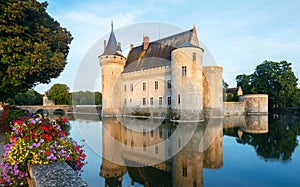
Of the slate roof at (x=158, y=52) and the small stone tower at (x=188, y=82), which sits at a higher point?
the slate roof at (x=158, y=52)

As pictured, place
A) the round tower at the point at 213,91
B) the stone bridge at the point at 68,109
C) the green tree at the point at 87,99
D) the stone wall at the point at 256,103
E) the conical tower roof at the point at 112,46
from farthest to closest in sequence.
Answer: the green tree at the point at 87,99
the stone bridge at the point at 68,109
the stone wall at the point at 256,103
the conical tower roof at the point at 112,46
the round tower at the point at 213,91

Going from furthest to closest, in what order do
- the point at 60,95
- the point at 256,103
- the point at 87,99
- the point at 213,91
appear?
the point at 60,95
the point at 87,99
the point at 256,103
the point at 213,91

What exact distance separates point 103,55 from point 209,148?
19986 mm

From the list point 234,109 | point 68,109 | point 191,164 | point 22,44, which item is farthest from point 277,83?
point 68,109

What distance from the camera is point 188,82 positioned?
56.3ft

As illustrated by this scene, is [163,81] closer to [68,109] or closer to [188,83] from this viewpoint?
[188,83]

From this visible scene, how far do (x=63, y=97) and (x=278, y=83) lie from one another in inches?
1836

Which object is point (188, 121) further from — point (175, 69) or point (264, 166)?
point (264, 166)

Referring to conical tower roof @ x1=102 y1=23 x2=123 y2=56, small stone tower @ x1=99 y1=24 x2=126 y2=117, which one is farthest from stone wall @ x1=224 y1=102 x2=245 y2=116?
conical tower roof @ x1=102 y1=23 x2=123 y2=56

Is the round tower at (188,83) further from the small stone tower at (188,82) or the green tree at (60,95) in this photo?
the green tree at (60,95)

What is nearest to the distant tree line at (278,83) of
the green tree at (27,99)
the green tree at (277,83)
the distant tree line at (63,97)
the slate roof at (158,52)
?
the green tree at (277,83)

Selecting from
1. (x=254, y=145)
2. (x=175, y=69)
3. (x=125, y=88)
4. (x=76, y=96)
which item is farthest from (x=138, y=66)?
(x=76, y=96)

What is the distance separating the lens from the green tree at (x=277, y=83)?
32.3 metres

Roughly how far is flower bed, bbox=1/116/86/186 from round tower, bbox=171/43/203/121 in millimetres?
14182
